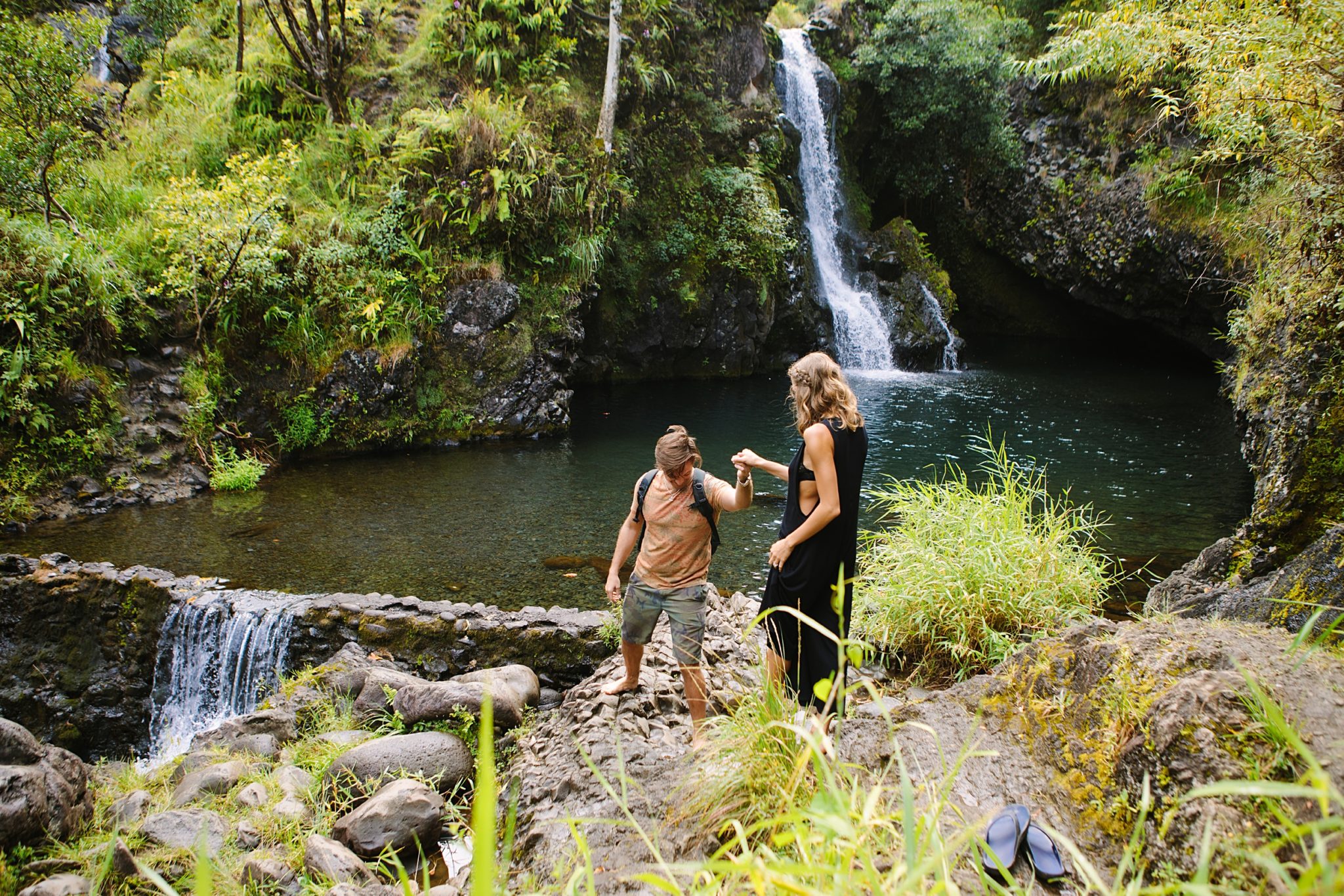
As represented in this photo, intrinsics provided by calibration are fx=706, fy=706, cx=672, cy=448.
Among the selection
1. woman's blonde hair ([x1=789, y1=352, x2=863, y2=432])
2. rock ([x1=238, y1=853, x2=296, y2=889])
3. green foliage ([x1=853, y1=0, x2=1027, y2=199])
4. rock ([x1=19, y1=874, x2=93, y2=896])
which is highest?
green foliage ([x1=853, y1=0, x2=1027, y2=199])

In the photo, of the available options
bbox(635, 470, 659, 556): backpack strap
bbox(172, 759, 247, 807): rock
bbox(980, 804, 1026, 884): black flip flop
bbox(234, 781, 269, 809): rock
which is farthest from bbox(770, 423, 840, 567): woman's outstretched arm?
bbox(172, 759, 247, 807): rock

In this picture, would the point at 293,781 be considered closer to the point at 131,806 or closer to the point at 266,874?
the point at 131,806

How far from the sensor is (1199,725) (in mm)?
2133

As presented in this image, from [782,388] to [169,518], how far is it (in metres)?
12.3

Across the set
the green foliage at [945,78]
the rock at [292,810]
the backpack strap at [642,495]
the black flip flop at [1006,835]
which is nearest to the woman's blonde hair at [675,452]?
the backpack strap at [642,495]

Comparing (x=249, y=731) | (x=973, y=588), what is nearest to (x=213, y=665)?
(x=249, y=731)

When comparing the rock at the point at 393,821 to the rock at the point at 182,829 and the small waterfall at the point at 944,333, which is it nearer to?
the rock at the point at 182,829

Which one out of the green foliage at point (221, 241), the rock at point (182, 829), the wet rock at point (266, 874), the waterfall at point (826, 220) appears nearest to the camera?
the wet rock at point (266, 874)

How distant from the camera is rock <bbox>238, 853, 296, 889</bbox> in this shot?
10.5 ft

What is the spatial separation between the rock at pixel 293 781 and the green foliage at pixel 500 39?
41.3 ft

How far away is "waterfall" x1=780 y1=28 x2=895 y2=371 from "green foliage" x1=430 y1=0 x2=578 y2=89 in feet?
24.7

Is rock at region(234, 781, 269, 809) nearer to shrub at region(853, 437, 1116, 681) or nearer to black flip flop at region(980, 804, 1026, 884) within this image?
shrub at region(853, 437, 1116, 681)

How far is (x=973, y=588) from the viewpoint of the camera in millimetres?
4277

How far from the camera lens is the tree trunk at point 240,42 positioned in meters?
12.8
